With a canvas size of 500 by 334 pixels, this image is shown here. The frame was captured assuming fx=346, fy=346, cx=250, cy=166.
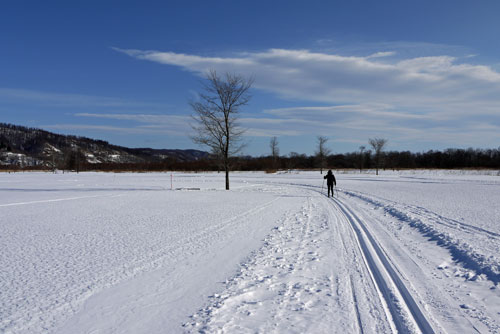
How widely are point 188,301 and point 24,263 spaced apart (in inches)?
163

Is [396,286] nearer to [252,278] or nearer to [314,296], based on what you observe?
[314,296]

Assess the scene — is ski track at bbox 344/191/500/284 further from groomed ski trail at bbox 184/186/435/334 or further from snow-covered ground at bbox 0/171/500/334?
groomed ski trail at bbox 184/186/435/334

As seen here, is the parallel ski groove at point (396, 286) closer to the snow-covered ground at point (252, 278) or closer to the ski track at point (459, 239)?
the snow-covered ground at point (252, 278)

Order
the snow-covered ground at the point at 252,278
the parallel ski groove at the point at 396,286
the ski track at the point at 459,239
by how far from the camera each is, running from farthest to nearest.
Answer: the ski track at the point at 459,239 → the snow-covered ground at the point at 252,278 → the parallel ski groove at the point at 396,286

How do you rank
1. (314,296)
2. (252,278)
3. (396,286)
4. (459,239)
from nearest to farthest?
(314,296)
(396,286)
(252,278)
(459,239)

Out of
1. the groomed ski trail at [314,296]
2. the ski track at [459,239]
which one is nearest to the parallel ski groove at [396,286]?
the groomed ski trail at [314,296]

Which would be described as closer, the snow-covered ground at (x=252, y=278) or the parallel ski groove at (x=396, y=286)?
the parallel ski groove at (x=396, y=286)

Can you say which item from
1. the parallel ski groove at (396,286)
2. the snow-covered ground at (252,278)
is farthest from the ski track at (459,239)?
the parallel ski groove at (396,286)

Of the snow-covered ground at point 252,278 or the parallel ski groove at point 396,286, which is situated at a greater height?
the parallel ski groove at point 396,286

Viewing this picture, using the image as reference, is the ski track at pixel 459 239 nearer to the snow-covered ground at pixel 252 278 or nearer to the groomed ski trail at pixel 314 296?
the snow-covered ground at pixel 252 278

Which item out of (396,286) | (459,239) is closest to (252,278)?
(396,286)

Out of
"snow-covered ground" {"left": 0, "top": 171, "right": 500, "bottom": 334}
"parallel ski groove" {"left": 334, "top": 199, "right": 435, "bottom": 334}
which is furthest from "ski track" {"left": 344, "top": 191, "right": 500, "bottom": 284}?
"parallel ski groove" {"left": 334, "top": 199, "right": 435, "bottom": 334}

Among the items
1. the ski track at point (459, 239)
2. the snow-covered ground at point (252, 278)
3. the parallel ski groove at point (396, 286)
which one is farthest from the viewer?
the ski track at point (459, 239)

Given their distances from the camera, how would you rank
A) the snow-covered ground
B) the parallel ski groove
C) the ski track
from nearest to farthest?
1. the parallel ski groove
2. the snow-covered ground
3. the ski track
